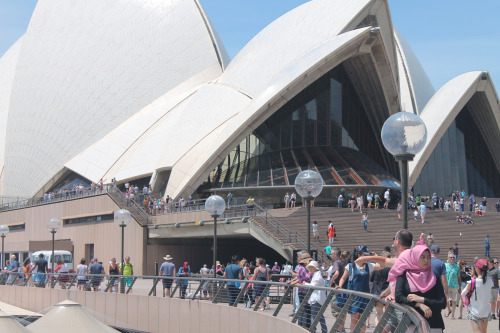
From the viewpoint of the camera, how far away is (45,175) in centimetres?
4353

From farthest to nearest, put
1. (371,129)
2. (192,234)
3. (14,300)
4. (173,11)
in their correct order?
1. (173,11)
2. (371,129)
3. (192,234)
4. (14,300)

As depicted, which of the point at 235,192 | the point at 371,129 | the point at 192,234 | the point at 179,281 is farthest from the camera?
the point at 371,129

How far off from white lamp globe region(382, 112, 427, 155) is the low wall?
233 cm

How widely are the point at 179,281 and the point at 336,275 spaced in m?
5.27

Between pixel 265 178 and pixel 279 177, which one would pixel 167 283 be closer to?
pixel 279 177

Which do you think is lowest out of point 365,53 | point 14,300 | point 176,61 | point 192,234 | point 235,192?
point 14,300

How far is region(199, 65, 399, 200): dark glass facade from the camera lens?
1316 inches

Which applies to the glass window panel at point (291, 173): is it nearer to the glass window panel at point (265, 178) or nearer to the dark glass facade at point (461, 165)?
the glass window panel at point (265, 178)

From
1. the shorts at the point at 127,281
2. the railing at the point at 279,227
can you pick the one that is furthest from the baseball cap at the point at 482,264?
the railing at the point at 279,227

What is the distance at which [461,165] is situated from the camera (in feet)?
133

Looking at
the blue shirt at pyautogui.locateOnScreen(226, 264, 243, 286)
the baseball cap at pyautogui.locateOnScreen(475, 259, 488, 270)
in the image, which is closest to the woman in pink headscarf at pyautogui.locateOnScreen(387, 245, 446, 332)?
the baseball cap at pyautogui.locateOnScreen(475, 259, 488, 270)

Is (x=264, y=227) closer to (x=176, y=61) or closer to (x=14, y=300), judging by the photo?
(x=14, y=300)

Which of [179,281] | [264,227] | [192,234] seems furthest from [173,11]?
[179,281]

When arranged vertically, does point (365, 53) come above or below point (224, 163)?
above
